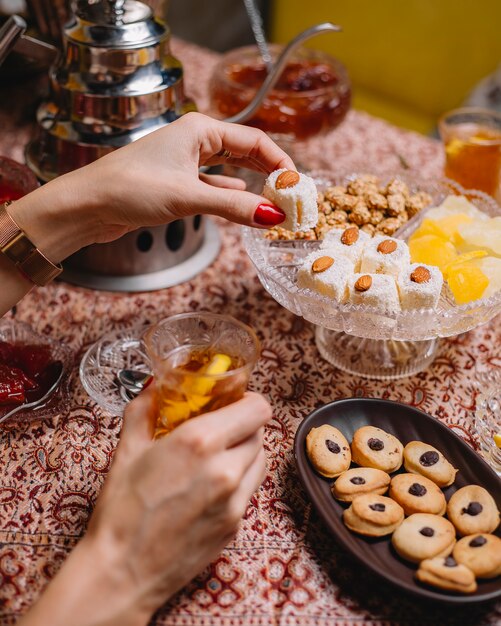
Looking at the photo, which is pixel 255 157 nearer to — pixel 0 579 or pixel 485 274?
pixel 485 274

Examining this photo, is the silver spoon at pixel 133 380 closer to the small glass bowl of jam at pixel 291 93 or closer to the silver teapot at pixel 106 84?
the silver teapot at pixel 106 84

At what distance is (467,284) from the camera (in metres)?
0.98

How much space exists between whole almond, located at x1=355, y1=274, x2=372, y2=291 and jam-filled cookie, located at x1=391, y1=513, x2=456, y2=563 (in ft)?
1.03

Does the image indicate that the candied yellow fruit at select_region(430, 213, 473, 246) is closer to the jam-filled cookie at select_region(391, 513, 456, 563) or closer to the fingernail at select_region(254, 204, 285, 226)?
the fingernail at select_region(254, 204, 285, 226)

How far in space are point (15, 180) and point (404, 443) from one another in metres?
0.81

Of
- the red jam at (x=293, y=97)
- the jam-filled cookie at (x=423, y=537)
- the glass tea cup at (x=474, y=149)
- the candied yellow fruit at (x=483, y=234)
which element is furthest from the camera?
the red jam at (x=293, y=97)

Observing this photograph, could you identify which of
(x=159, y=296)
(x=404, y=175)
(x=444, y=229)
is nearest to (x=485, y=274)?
(x=444, y=229)

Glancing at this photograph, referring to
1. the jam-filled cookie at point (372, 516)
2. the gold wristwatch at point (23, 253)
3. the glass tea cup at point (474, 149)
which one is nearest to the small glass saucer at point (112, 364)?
the gold wristwatch at point (23, 253)

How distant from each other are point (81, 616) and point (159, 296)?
69 cm

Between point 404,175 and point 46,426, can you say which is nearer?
point 46,426

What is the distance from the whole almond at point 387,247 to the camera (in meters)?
0.99

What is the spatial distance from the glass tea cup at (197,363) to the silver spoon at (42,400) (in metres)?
0.23

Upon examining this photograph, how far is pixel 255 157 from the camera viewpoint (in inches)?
40.6

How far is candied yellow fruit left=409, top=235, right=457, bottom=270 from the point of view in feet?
3.44
